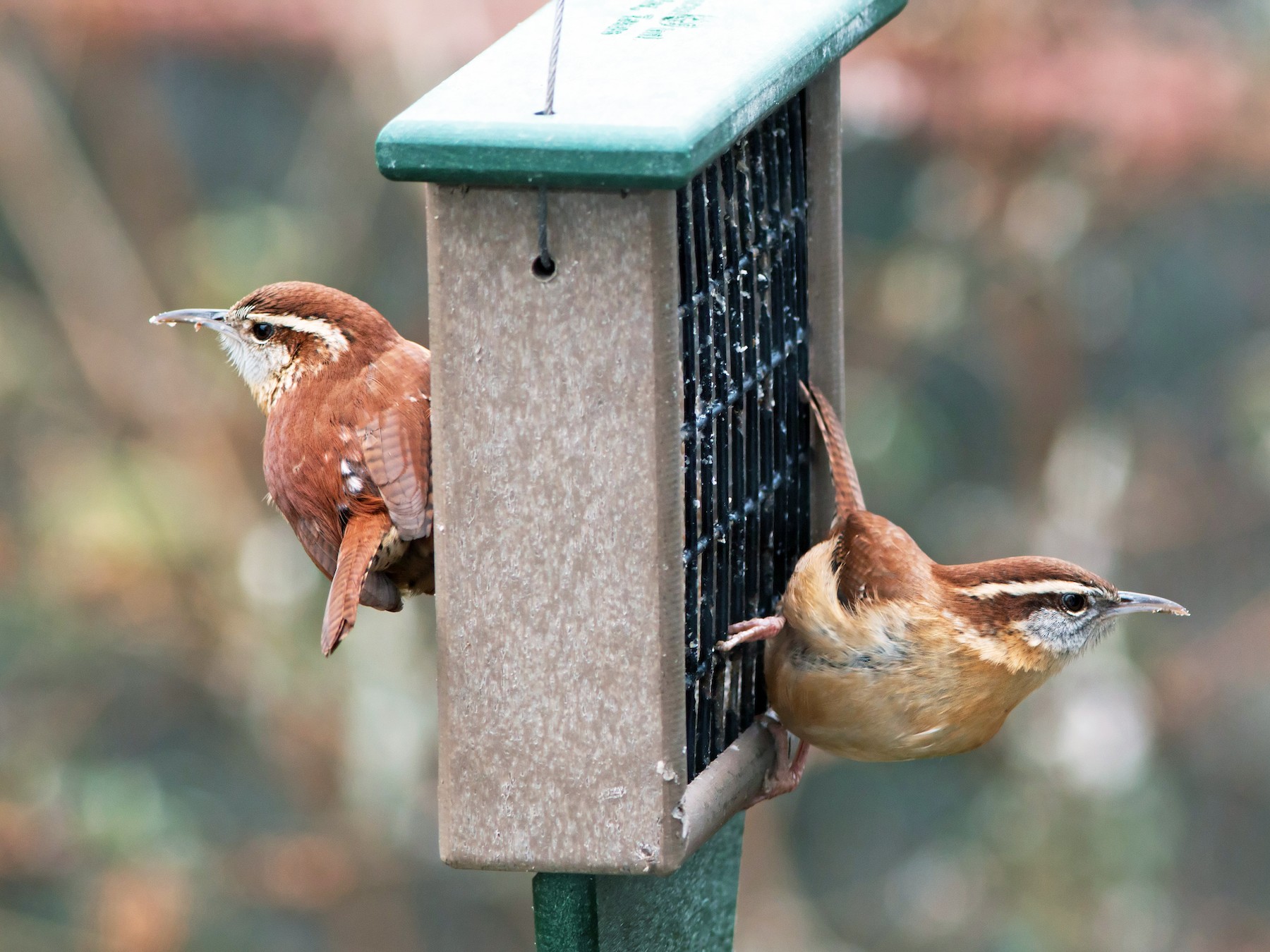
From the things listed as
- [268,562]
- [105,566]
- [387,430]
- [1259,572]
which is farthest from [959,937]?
[387,430]

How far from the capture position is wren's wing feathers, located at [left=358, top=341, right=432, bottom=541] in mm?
3086

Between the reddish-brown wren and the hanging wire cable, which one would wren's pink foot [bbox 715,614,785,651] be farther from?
the hanging wire cable

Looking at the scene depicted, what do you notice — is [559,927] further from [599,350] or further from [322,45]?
[322,45]

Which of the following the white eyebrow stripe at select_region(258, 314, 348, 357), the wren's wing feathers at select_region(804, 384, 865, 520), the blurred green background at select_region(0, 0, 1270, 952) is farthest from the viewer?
the blurred green background at select_region(0, 0, 1270, 952)

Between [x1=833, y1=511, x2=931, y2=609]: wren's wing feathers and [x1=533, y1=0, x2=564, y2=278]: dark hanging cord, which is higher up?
[x1=533, y1=0, x2=564, y2=278]: dark hanging cord

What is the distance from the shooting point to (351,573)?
3.02 meters

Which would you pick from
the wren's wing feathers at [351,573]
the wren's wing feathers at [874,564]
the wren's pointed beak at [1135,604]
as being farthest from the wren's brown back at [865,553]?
the wren's wing feathers at [351,573]

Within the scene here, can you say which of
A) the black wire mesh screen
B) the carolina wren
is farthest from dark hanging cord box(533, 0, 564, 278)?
the carolina wren

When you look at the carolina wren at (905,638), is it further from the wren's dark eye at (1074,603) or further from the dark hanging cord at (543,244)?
the dark hanging cord at (543,244)

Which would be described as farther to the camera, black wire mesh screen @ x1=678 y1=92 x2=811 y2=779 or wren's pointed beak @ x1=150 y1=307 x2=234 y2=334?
wren's pointed beak @ x1=150 y1=307 x2=234 y2=334

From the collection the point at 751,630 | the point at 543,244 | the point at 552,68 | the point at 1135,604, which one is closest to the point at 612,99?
the point at 552,68

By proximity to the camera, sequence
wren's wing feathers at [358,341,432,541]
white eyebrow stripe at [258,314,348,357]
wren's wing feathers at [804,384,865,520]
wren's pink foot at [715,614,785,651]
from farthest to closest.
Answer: wren's wing feathers at [804,384,865,520] < wren's pink foot at [715,614,785,651] < white eyebrow stripe at [258,314,348,357] < wren's wing feathers at [358,341,432,541]

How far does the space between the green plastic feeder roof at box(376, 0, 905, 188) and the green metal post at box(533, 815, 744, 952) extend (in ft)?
3.91

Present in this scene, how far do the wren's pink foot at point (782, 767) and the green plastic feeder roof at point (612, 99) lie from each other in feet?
4.26
